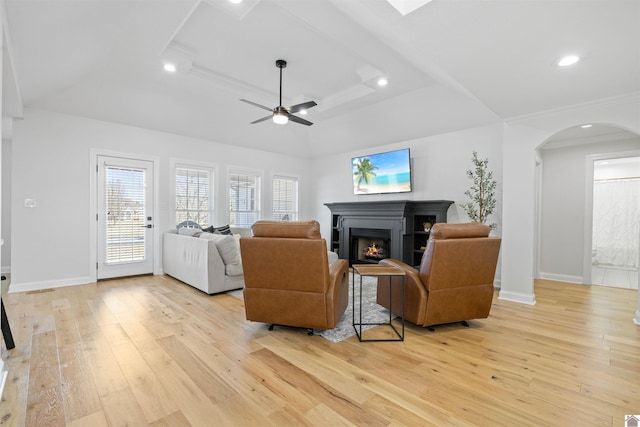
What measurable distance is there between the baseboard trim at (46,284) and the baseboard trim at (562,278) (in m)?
7.73

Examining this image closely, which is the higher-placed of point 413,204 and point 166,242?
point 413,204

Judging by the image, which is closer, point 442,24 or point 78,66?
point 442,24

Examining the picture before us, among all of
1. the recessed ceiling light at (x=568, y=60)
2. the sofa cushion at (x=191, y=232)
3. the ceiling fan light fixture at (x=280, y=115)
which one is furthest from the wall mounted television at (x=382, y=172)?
the sofa cushion at (x=191, y=232)

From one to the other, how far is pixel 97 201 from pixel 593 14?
6203 mm

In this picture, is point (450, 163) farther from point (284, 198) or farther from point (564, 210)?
point (284, 198)

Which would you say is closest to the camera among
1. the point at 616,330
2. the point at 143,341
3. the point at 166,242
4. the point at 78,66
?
the point at 143,341

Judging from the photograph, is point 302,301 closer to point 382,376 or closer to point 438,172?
point 382,376

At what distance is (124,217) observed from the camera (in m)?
4.98

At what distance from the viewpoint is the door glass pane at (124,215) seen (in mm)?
4852

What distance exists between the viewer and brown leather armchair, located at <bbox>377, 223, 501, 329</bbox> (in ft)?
8.87

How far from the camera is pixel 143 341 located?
8.36ft

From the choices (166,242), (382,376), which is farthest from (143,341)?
(166,242)

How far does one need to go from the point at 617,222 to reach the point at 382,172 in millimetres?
5022

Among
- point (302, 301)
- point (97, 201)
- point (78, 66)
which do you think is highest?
point (78, 66)
